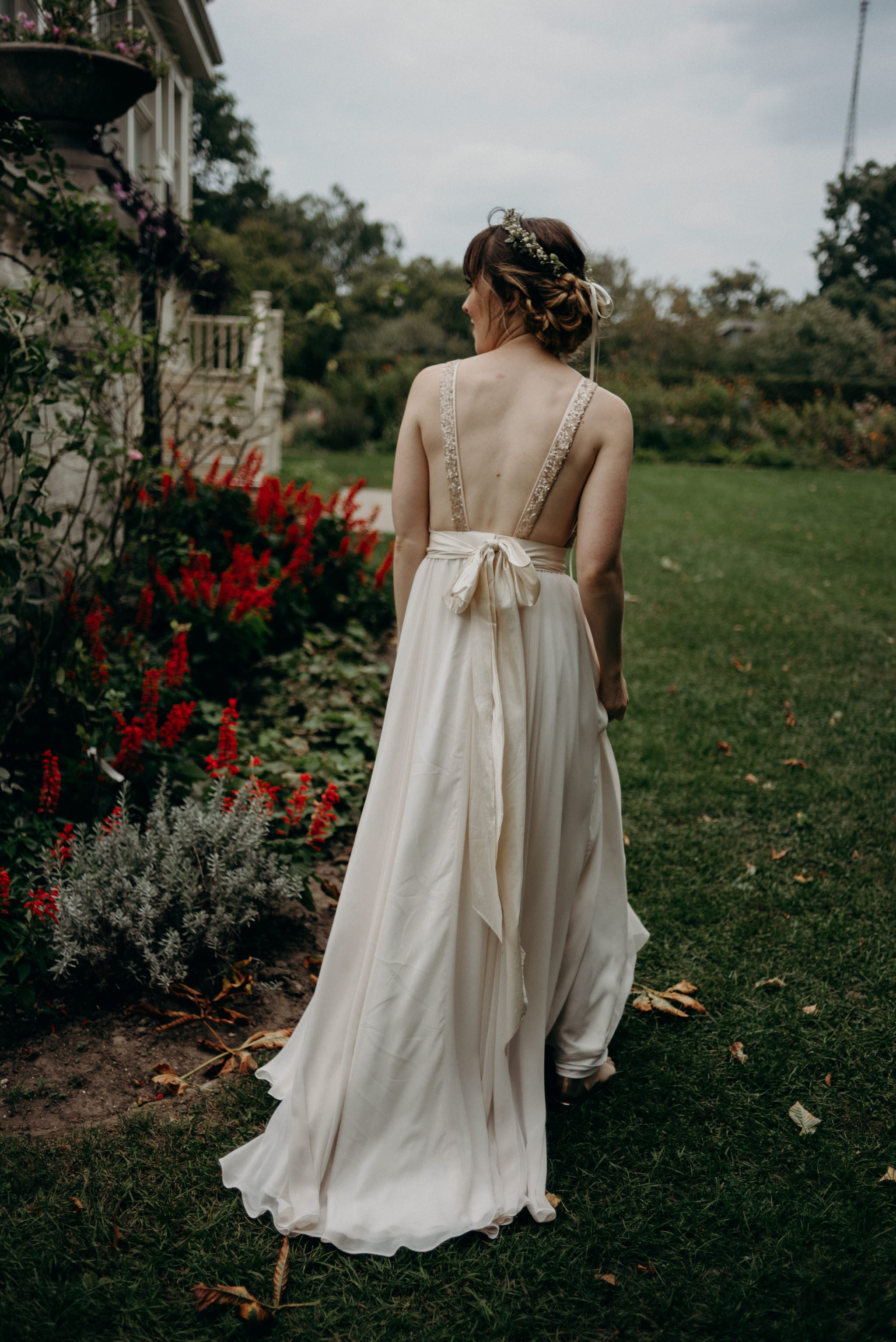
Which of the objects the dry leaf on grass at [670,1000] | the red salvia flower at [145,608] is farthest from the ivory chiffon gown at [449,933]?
the red salvia flower at [145,608]

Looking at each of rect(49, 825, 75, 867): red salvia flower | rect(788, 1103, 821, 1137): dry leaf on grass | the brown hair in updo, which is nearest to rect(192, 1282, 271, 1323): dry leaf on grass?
rect(49, 825, 75, 867): red salvia flower

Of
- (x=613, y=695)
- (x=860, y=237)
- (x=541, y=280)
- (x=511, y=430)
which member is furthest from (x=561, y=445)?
(x=860, y=237)

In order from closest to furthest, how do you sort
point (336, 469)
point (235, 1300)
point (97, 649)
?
point (235, 1300), point (97, 649), point (336, 469)

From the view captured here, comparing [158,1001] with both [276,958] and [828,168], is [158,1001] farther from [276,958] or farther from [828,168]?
[828,168]

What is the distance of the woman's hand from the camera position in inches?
83.3

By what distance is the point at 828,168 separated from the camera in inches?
1298

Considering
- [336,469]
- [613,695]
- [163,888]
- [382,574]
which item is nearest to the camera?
[613,695]

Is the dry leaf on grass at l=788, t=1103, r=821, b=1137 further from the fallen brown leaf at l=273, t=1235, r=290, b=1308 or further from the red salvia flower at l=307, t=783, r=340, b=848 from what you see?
the red salvia flower at l=307, t=783, r=340, b=848

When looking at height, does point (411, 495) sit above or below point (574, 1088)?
above

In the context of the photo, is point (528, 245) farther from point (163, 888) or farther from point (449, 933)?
point (163, 888)

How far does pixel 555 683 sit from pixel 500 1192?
1148 millimetres

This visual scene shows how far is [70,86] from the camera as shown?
140 inches

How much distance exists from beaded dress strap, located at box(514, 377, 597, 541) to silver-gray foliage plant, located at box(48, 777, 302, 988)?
1.41 m

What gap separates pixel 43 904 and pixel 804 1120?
2.14 m
